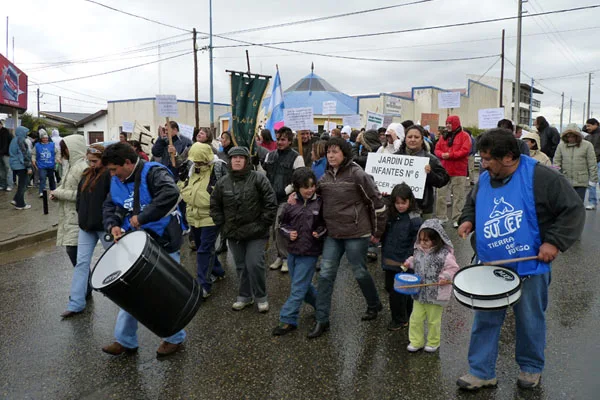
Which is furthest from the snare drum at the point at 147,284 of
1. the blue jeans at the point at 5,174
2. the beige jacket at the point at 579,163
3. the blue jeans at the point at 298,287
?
the blue jeans at the point at 5,174

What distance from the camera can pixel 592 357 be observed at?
384 cm

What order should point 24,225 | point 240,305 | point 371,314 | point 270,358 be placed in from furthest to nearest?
point 24,225 < point 240,305 < point 371,314 < point 270,358

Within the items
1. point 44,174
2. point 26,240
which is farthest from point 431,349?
point 44,174

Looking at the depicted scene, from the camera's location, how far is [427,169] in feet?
17.8

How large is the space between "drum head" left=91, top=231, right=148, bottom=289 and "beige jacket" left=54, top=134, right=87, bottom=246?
1981mm

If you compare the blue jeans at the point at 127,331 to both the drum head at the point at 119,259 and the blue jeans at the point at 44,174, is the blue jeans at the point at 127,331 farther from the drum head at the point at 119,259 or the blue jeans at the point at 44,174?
the blue jeans at the point at 44,174

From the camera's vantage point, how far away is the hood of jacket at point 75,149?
5.48 meters

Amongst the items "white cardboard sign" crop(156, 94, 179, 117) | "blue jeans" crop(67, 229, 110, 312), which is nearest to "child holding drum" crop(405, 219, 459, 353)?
"blue jeans" crop(67, 229, 110, 312)

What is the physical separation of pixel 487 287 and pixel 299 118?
4710mm

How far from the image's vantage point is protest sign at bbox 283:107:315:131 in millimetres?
7258

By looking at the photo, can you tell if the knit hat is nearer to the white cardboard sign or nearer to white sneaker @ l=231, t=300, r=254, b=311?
white sneaker @ l=231, t=300, r=254, b=311

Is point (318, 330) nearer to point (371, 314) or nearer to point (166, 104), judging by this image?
point (371, 314)

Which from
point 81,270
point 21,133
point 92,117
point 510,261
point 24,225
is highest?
point 92,117

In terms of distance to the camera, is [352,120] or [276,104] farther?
[352,120]
